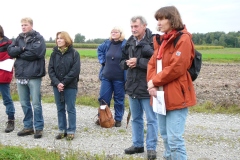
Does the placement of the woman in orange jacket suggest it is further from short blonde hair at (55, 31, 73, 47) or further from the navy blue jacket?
short blonde hair at (55, 31, 73, 47)

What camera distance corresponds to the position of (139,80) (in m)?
5.72

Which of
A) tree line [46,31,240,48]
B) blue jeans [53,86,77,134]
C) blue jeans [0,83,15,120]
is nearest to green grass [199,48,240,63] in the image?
blue jeans [0,83,15,120]

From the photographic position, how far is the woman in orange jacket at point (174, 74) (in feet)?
13.8

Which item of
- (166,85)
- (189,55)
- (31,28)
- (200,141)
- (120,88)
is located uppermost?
(31,28)

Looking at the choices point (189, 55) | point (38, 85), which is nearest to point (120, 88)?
point (38, 85)

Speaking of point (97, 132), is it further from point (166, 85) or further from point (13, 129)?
point (166, 85)

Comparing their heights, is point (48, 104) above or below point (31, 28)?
below

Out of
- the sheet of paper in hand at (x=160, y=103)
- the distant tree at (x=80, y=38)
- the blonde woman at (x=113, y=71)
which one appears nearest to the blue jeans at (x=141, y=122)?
the sheet of paper in hand at (x=160, y=103)

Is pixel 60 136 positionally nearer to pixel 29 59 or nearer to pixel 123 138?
pixel 123 138

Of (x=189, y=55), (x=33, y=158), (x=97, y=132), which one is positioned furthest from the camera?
(x=97, y=132)

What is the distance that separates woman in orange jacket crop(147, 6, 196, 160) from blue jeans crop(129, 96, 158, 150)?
123 cm

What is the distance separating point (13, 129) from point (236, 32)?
288ft

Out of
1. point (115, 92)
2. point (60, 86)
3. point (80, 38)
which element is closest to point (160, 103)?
point (60, 86)

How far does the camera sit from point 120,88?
26.4 ft
